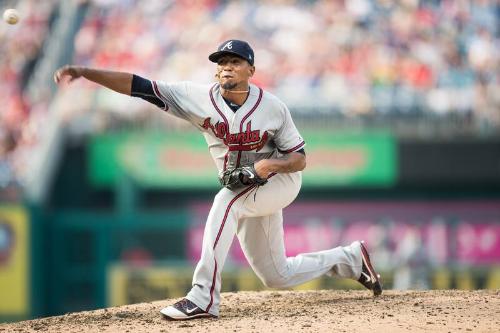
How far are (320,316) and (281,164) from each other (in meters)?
0.87

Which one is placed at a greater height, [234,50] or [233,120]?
[234,50]

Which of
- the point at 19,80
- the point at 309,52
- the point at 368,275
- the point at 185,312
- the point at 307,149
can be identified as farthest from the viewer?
the point at 19,80

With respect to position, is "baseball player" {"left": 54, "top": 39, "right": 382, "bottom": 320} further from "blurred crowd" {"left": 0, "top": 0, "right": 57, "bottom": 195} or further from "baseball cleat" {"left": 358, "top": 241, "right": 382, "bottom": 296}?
"blurred crowd" {"left": 0, "top": 0, "right": 57, "bottom": 195}

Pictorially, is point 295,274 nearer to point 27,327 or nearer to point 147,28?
point 27,327

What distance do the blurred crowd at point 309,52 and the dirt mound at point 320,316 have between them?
25.0 ft

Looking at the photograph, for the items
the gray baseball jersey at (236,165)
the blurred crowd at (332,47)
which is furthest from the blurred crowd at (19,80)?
the gray baseball jersey at (236,165)

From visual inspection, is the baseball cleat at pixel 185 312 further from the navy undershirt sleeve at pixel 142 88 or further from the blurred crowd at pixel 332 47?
the blurred crowd at pixel 332 47

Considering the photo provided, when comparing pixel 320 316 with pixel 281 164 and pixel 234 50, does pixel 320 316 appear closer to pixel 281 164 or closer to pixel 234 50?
pixel 281 164

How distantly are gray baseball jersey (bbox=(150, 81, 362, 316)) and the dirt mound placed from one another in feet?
0.78

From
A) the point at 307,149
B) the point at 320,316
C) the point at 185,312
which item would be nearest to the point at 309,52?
the point at 307,149

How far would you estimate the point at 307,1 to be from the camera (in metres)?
15.2

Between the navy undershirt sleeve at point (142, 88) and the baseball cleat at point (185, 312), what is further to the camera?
the navy undershirt sleeve at point (142, 88)

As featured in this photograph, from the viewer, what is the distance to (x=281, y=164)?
5.29 m

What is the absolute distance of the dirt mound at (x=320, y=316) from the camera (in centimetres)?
492
